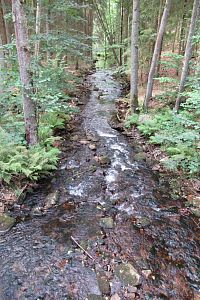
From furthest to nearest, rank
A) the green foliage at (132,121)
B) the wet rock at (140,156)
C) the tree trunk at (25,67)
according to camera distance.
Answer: the green foliage at (132,121)
the wet rock at (140,156)
the tree trunk at (25,67)

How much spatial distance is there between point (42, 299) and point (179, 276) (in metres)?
2.41

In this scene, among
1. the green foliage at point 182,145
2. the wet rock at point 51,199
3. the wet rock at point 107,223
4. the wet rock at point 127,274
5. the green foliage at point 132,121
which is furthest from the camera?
the green foliage at point 132,121

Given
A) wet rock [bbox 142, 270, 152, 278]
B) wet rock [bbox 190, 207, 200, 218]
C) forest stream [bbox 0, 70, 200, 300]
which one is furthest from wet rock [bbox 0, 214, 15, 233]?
wet rock [bbox 190, 207, 200, 218]

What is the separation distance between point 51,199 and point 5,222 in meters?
1.28

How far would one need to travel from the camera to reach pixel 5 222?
5547 mm

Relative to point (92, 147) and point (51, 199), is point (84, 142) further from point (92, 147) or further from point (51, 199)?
point (51, 199)

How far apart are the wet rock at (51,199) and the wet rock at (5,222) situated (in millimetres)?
893

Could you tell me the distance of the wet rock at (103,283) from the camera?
161 inches

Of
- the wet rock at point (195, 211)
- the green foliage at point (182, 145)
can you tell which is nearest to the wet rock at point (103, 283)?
the wet rock at point (195, 211)

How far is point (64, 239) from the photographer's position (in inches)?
205

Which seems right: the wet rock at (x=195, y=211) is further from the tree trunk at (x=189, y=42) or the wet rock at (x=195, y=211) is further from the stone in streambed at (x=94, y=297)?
the tree trunk at (x=189, y=42)

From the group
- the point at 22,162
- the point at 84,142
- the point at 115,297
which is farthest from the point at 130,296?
the point at 84,142

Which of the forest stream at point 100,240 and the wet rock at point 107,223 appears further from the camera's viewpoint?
the wet rock at point 107,223

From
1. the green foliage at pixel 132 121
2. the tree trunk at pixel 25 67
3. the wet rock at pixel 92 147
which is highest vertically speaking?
the tree trunk at pixel 25 67
